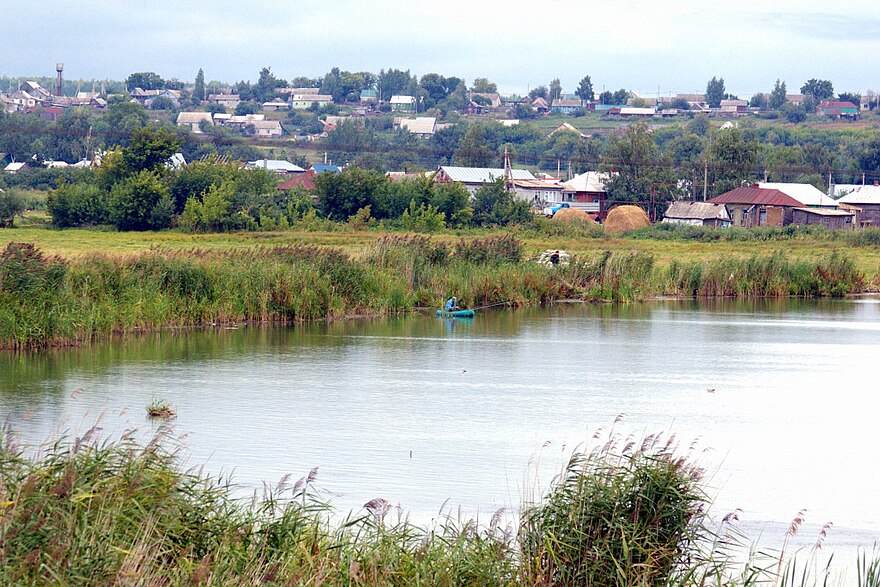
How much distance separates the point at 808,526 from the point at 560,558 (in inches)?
174

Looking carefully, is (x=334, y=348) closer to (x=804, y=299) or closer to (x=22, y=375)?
(x=22, y=375)

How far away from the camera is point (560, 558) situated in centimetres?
904

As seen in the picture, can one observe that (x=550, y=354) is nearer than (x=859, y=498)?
No

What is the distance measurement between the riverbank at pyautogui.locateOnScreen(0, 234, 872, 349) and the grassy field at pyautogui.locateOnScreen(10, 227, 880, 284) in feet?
24.5

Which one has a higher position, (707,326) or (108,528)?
(108,528)

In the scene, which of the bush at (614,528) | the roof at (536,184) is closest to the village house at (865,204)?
the roof at (536,184)

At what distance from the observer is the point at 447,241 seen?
153 feet

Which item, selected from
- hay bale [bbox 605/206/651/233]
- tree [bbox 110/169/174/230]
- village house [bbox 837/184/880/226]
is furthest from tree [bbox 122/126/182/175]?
village house [bbox 837/184/880/226]

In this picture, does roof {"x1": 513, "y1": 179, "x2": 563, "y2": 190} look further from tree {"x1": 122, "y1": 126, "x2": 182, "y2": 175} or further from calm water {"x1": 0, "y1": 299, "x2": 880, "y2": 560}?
calm water {"x1": 0, "y1": 299, "x2": 880, "y2": 560}

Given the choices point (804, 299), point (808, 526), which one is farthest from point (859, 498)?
point (804, 299)

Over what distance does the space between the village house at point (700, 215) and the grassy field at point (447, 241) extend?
57.1 feet

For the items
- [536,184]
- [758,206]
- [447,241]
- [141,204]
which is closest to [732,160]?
[758,206]

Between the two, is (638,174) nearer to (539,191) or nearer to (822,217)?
(539,191)

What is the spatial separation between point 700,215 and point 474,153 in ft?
106
